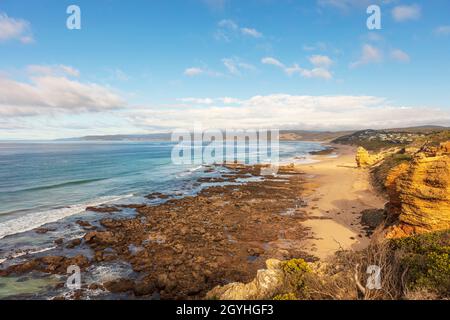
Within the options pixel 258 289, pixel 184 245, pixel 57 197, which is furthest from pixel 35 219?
pixel 258 289

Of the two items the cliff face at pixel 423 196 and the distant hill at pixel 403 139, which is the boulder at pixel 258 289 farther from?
the distant hill at pixel 403 139

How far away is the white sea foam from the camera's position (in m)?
20.3

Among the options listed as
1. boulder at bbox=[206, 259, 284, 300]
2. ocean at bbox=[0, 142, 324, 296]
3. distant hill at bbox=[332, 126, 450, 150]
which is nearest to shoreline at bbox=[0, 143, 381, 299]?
ocean at bbox=[0, 142, 324, 296]

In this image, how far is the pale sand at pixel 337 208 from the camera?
17.5 metres

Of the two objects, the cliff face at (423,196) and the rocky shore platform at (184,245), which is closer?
the rocky shore platform at (184,245)

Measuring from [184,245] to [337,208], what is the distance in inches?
594

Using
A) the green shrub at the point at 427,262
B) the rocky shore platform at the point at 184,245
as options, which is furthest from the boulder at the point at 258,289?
→ the rocky shore platform at the point at 184,245

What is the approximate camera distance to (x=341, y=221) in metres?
21.7

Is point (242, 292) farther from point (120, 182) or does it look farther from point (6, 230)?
point (120, 182)

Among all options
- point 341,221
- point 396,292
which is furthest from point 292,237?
point 396,292

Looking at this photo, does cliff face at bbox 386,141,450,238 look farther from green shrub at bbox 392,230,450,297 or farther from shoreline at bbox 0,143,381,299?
shoreline at bbox 0,143,381,299

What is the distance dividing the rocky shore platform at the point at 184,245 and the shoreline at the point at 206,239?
45 mm

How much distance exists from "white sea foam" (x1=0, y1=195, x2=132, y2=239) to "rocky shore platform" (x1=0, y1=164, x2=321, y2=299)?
1882 millimetres
